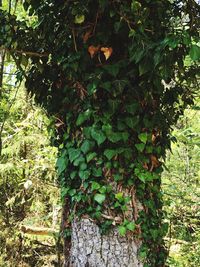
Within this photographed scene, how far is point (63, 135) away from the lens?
253 centimetres

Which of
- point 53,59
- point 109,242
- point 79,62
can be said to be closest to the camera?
point 109,242

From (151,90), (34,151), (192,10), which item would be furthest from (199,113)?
(151,90)

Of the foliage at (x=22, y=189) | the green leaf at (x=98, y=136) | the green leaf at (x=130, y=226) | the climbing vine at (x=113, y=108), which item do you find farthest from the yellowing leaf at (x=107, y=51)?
the foliage at (x=22, y=189)

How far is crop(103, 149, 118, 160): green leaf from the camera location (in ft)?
7.30

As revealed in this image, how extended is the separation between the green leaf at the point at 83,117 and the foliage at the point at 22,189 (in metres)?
3.16

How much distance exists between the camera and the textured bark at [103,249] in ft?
7.27

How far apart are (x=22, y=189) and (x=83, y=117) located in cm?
411

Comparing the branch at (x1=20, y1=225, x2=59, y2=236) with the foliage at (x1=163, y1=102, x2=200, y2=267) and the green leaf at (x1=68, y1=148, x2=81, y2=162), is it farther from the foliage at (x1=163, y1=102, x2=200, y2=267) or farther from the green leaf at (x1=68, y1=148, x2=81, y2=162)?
the green leaf at (x1=68, y1=148, x2=81, y2=162)

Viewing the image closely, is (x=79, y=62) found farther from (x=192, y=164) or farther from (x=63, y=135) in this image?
(x=192, y=164)

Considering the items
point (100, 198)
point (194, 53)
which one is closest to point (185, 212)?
point (100, 198)

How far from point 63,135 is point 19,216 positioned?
4.20 metres

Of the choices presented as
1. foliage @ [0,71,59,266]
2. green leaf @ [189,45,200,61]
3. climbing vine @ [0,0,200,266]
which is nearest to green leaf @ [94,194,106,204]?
climbing vine @ [0,0,200,266]

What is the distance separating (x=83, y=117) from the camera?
2322mm

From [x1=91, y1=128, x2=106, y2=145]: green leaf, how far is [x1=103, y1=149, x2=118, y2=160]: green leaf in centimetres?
7
